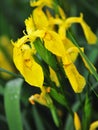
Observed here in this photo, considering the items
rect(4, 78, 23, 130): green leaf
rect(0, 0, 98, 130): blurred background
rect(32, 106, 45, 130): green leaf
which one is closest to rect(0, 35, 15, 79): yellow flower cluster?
rect(0, 0, 98, 130): blurred background

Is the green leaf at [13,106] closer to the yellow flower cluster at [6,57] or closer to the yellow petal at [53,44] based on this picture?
the yellow petal at [53,44]

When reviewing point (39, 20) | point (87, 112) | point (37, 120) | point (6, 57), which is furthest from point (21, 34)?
point (87, 112)

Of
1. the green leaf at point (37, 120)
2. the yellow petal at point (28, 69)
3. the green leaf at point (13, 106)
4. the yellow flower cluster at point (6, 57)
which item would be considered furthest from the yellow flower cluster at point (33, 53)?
the yellow flower cluster at point (6, 57)

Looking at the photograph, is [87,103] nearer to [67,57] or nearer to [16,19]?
[67,57]

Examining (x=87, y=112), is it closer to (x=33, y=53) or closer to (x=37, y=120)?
(x=33, y=53)

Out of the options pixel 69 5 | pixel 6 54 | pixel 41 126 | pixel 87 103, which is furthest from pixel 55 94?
pixel 69 5

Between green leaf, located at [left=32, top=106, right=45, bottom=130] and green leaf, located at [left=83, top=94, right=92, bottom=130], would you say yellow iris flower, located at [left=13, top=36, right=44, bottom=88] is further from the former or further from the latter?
green leaf, located at [left=32, top=106, right=45, bottom=130]
